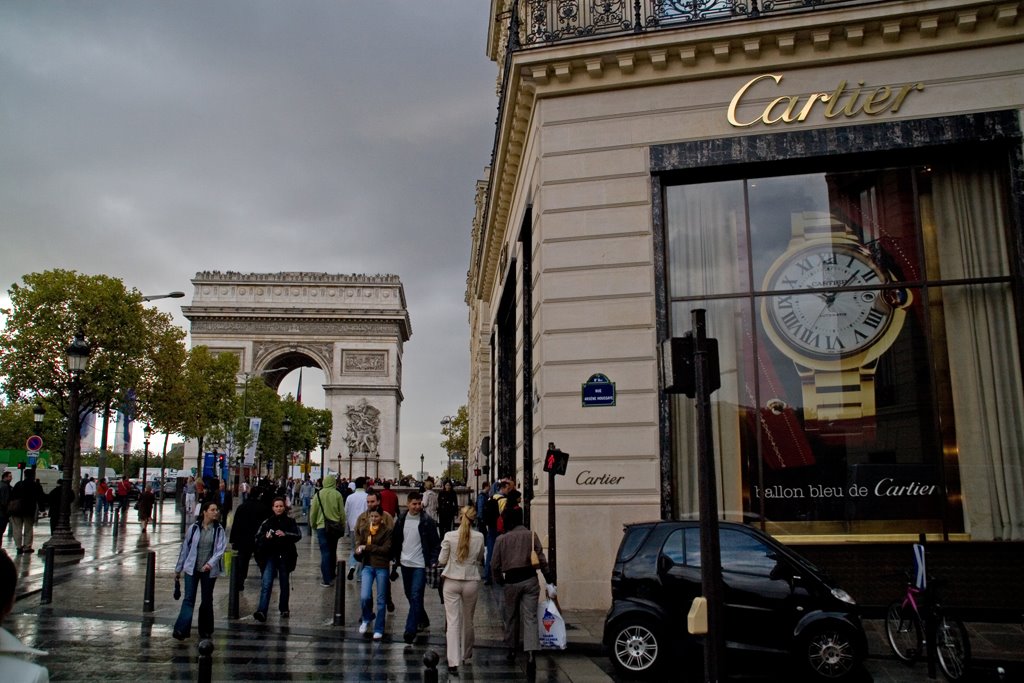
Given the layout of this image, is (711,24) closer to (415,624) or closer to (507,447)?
(415,624)

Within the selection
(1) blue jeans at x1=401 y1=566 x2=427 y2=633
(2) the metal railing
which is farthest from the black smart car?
(2) the metal railing

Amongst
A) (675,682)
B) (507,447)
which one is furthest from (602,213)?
(507,447)

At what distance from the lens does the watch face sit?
45.0ft

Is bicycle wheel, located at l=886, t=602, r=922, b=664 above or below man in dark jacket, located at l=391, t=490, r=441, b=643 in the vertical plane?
below

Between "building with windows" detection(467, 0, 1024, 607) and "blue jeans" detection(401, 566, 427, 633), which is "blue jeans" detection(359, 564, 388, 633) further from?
"building with windows" detection(467, 0, 1024, 607)

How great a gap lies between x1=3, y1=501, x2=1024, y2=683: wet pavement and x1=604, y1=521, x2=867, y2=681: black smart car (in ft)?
1.26

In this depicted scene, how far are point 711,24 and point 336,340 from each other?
70880mm

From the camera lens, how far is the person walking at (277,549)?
13273mm

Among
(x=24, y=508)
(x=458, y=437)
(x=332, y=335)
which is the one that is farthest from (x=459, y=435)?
(x=24, y=508)

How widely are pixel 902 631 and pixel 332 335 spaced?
7540cm

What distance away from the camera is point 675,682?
920cm

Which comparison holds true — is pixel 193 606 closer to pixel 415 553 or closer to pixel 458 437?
pixel 415 553

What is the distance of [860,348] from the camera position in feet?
44.8

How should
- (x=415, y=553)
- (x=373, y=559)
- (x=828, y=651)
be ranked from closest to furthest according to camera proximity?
1. (x=828, y=651)
2. (x=415, y=553)
3. (x=373, y=559)
